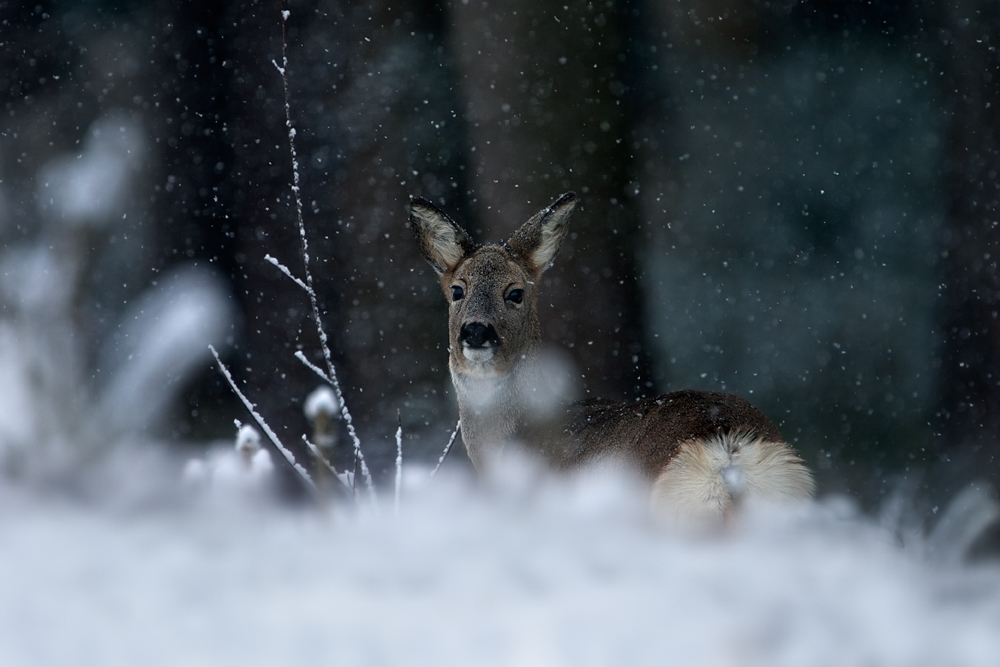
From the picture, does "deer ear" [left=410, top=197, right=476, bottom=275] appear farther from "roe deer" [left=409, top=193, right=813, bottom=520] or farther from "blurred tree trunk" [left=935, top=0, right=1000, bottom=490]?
"blurred tree trunk" [left=935, top=0, right=1000, bottom=490]

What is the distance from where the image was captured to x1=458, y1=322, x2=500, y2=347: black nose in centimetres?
295

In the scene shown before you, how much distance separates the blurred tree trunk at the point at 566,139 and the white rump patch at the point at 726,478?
1340mm

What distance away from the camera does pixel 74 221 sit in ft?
9.89

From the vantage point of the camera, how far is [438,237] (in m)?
3.25

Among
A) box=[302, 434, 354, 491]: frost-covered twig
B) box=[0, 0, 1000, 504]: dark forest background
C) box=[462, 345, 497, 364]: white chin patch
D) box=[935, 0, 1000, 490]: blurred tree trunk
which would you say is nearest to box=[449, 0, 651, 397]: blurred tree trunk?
box=[0, 0, 1000, 504]: dark forest background

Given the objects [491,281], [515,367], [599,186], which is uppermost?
[599,186]

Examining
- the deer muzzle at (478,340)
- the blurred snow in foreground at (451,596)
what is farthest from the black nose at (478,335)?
the blurred snow in foreground at (451,596)

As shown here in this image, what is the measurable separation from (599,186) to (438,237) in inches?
23.1

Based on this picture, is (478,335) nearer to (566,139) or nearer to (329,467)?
(566,139)

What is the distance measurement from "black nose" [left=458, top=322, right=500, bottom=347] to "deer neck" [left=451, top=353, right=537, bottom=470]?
210mm

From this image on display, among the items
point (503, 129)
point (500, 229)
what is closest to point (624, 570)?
point (503, 129)

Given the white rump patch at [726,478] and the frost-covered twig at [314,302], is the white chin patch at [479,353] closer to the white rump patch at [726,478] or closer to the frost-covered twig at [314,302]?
the frost-covered twig at [314,302]

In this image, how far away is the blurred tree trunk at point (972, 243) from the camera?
3156mm

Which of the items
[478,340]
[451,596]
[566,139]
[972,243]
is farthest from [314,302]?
[972,243]
